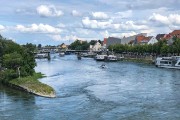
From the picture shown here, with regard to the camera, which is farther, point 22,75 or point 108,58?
point 108,58

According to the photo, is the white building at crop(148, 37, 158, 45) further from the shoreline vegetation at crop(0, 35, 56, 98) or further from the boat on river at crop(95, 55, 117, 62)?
the shoreline vegetation at crop(0, 35, 56, 98)

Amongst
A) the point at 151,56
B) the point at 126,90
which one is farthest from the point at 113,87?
the point at 151,56

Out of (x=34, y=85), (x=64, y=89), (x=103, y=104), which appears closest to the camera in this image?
(x=103, y=104)

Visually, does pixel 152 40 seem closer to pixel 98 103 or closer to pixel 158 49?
pixel 158 49

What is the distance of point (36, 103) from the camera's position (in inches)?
1713

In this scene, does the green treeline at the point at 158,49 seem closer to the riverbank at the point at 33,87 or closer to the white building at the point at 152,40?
the white building at the point at 152,40

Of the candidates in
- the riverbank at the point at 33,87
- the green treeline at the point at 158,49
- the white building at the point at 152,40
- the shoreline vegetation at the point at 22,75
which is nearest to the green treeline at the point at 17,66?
the shoreline vegetation at the point at 22,75

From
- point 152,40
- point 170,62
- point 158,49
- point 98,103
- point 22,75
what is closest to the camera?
point 98,103

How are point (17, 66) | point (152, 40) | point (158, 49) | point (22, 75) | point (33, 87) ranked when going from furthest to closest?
point (152, 40) → point (158, 49) → point (17, 66) → point (22, 75) → point (33, 87)

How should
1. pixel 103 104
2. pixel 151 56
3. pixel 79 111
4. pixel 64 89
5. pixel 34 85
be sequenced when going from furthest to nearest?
pixel 151 56 → pixel 64 89 → pixel 34 85 → pixel 103 104 → pixel 79 111

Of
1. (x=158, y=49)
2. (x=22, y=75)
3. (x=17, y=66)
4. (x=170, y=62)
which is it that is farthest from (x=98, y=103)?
(x=158, y=49)

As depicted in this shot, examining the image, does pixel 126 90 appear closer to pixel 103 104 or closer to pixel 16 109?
pixel 103 104

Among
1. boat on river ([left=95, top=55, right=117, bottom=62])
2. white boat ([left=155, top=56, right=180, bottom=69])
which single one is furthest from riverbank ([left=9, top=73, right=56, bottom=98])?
boat on river ([left=95, top=55, right=117, bottom=62])

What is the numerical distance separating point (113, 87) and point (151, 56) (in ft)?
246
